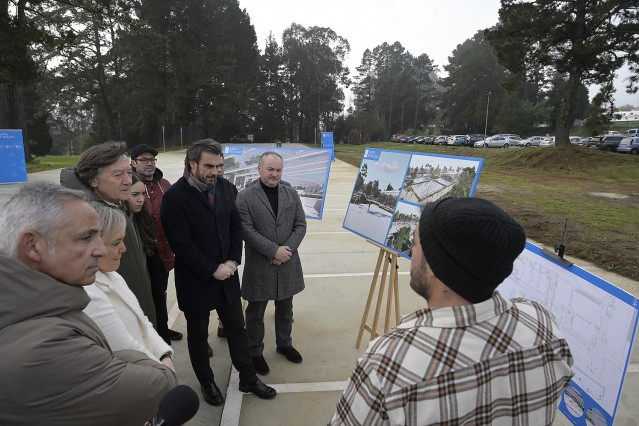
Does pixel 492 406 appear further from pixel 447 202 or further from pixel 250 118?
pixel 250 118

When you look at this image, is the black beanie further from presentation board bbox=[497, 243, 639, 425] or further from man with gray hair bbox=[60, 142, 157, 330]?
man with gray hair bbox=[60, 142, 157, 330]

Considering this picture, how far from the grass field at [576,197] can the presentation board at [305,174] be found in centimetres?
472

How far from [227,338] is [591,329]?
225 cm

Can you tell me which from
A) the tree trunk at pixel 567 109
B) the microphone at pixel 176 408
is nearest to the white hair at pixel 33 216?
the microphone at pixel 176 408

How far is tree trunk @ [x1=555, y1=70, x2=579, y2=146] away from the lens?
70.8 ft

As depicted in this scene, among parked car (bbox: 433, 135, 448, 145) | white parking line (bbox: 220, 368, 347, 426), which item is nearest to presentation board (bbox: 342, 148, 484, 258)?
white parking line (bbox: 220, 368, 347, 426)

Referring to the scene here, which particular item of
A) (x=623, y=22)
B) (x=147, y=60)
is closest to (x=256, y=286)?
(x=623, y=22)

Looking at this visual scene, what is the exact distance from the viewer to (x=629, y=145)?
2439 cm

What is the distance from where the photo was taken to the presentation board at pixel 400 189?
3037 millimetres

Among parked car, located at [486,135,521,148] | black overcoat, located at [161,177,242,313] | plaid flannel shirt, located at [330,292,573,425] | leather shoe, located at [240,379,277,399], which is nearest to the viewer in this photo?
plaid flannel shirt, located at [330,292,573,425]

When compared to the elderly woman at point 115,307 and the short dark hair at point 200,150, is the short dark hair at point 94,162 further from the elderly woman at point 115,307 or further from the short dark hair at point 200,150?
the elderly woman at point 115,307

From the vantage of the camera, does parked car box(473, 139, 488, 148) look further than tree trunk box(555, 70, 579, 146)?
Yes

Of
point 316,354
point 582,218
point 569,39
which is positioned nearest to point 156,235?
point 316,354

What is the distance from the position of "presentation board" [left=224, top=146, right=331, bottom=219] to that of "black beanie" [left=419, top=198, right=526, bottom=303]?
3.55 m
